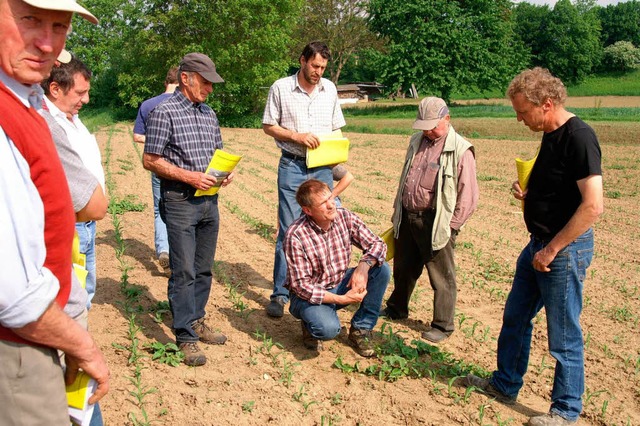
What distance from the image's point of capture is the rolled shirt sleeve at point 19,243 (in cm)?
152

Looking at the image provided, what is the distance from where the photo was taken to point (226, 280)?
6.21m

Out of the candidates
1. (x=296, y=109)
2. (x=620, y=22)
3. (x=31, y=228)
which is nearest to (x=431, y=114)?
(x=296, y=109)

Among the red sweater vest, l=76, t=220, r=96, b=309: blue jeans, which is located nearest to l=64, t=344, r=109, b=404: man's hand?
the red sweater vest

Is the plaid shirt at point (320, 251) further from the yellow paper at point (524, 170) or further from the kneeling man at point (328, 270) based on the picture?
the yellow paper at point (524, 170)

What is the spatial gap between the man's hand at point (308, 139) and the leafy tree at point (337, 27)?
42.4 metres

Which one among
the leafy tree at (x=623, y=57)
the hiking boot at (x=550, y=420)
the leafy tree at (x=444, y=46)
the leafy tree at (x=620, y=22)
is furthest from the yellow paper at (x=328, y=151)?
the leafy tree at (x=620, y=22)

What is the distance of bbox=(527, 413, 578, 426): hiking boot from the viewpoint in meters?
3.49

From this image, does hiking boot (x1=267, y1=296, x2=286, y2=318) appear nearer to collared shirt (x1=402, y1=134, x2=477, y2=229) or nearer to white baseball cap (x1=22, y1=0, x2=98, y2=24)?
collared shirt (x1=402, y1=134, x2=477, y2=229)

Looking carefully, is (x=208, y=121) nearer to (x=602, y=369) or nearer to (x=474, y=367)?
(x=474, y=367)

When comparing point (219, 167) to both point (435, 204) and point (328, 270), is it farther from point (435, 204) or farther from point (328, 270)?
point (435, 204)

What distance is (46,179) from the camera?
5.41 ft

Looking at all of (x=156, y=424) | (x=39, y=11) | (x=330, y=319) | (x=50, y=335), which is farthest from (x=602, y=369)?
(x=39, y=11)

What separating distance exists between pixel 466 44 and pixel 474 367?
38730 millimetres

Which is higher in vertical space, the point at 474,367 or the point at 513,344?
the point at 513,344
